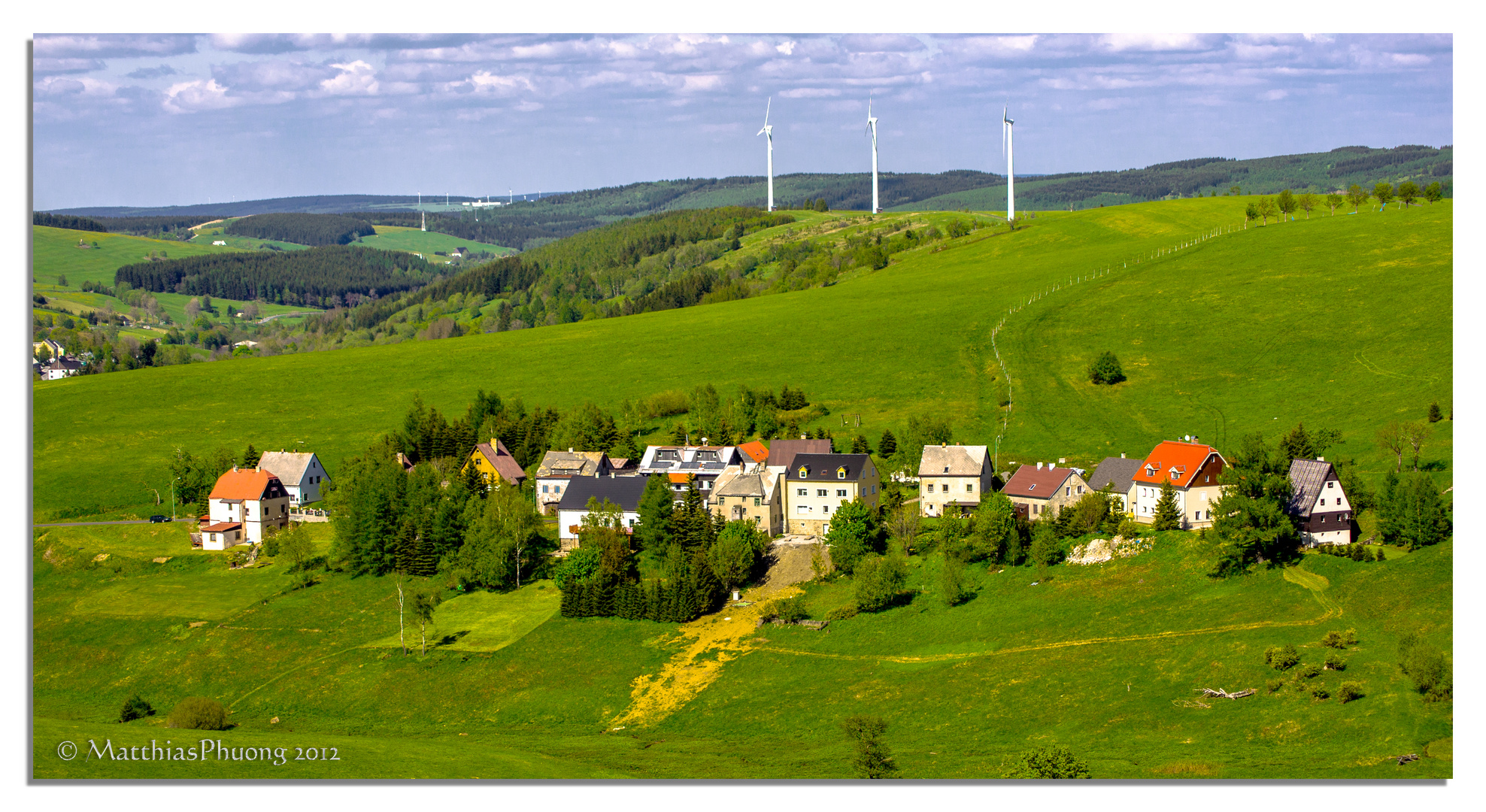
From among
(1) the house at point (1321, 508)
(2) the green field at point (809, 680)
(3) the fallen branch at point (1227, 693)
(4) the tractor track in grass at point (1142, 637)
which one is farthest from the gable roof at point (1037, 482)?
(3) the fallen branch at point (1227, 693)

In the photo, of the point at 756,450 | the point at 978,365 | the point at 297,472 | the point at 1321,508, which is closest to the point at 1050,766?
the point at 1321,508

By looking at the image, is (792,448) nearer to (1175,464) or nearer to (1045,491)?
(1045,491)

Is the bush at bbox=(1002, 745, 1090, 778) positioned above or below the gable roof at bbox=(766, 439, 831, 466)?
below

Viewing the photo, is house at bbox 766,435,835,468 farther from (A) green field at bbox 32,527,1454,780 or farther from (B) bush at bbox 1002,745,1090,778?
(B) bush at bbox 1002,745,1090,778

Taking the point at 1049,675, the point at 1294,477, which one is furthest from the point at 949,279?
the point at 1049,675

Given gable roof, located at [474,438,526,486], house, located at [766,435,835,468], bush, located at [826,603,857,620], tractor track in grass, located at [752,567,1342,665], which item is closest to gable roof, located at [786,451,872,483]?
house, located at [766,435,835,468]
